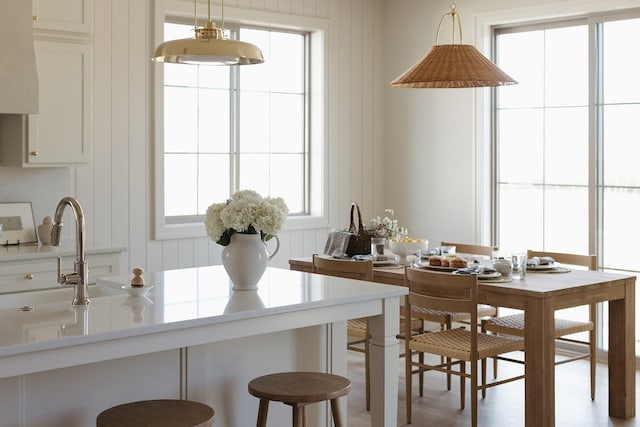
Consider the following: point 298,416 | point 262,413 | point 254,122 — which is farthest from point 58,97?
point 298,416

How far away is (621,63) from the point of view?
5.62 meters

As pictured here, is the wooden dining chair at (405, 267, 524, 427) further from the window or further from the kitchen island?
the window

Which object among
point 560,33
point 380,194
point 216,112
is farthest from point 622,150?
point 216,112

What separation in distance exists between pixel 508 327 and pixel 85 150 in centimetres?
259

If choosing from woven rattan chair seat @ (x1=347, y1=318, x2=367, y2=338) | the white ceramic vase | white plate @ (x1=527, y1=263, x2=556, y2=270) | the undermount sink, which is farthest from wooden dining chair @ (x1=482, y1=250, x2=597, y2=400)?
the undermount sink

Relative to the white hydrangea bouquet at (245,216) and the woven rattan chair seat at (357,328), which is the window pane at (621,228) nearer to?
the woven rattan chair seat at (357,328)

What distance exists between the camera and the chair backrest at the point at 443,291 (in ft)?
13.5

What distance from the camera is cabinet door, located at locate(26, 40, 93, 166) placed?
477 centimetres

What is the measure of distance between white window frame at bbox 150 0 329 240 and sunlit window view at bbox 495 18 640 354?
1294mm

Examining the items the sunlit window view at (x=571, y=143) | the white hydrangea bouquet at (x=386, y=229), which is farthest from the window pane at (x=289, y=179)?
the sunlit window view at (x=571, y=143)

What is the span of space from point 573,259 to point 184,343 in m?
3.05

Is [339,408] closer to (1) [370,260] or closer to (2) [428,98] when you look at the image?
(1) [370,260]

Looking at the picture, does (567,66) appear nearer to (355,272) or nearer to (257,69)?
(257,69)

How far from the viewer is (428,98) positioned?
6.62 metres
